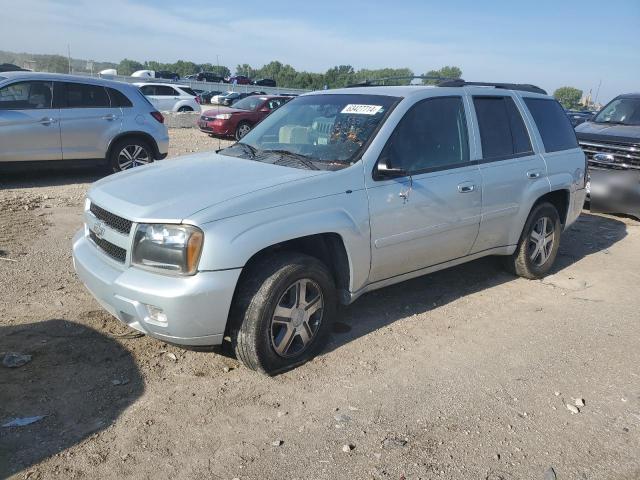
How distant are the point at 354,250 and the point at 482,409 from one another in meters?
1.26

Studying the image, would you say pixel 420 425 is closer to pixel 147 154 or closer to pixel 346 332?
pixel 346 332

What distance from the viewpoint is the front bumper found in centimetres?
315

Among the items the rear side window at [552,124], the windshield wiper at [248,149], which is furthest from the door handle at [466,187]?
the windshield wiper at [248,149]

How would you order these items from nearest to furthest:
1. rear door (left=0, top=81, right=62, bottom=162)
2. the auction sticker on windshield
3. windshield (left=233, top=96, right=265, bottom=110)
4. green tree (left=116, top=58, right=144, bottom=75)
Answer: the auction sticker on windshield → rear door (left=0, top=81, right=62, bottom=162) → windshield (left=233, top=96, right=265, bottom=110) → green tree (left=116, top=58, right=144, bottom=75)

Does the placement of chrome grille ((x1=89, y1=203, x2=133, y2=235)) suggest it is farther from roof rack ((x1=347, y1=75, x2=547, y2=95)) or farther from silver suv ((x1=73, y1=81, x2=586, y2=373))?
roof rack ((x1=347, y1=75, x2=547, y2=95))

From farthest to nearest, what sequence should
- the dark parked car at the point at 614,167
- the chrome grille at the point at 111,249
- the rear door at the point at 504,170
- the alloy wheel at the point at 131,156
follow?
the alloy wheel at the point at 131,156 < the dark parked car at the point at 614,167 < the rear door at the point at 504,170 < the chrome grille at the point at 111,249

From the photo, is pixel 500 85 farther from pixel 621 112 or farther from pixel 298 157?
pixel 621 112

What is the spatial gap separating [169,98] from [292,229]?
2191 centimetres

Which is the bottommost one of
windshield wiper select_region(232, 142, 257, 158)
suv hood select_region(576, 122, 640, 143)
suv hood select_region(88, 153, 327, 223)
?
suv hood select_region(88, 153, 327, 223)

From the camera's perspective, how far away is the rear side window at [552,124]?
5.52 m

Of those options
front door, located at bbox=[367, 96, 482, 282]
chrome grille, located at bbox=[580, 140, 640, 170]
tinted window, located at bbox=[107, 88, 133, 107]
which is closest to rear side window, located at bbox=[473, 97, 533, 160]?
front door, located at bbox=[367, 96, 482, 282]

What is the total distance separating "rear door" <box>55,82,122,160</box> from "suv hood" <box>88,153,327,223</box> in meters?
5.27

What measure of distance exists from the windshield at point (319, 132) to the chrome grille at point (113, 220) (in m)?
1.18

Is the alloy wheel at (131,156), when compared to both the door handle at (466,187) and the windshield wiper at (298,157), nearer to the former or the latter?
the windshield wiper at (298,157)
